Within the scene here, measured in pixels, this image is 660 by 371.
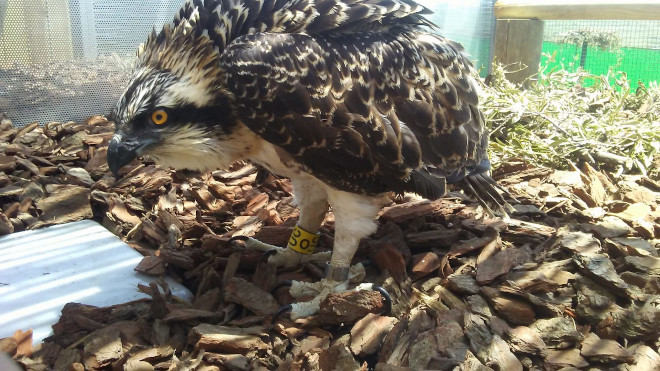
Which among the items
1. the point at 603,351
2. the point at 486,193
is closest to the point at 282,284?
the point at 486,193

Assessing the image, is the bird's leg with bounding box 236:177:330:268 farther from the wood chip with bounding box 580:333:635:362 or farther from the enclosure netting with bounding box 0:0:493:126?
the enclosure netting with bounding box 0:0:493:126

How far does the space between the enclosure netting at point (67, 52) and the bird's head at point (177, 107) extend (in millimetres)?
2689

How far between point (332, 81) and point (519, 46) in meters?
4.44

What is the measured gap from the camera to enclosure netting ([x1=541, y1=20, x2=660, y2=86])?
25.5 feet

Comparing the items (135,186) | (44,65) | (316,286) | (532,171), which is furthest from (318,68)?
(44,65)

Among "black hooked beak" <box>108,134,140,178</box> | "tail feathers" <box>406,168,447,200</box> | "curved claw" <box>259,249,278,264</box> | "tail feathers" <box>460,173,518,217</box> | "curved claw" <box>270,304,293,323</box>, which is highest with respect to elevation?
"black hooked beak" <box>108,134,140,178</box>

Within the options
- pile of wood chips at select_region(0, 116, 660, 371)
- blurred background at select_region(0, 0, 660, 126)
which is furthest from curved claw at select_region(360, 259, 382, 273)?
blurred background at select_region(0, 0, 660, 126)

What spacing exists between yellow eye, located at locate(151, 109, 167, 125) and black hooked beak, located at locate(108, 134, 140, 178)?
155mm

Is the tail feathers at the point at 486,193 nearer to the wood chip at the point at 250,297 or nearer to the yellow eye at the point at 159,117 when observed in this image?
the wood chip at the point at 250,297

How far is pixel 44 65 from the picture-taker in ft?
17.3

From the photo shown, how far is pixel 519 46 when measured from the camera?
6.41 metres

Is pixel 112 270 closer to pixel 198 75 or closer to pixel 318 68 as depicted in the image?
pixel 198 75

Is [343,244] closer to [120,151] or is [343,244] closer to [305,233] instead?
[305,233]

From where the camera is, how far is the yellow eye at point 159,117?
8.97 feet
